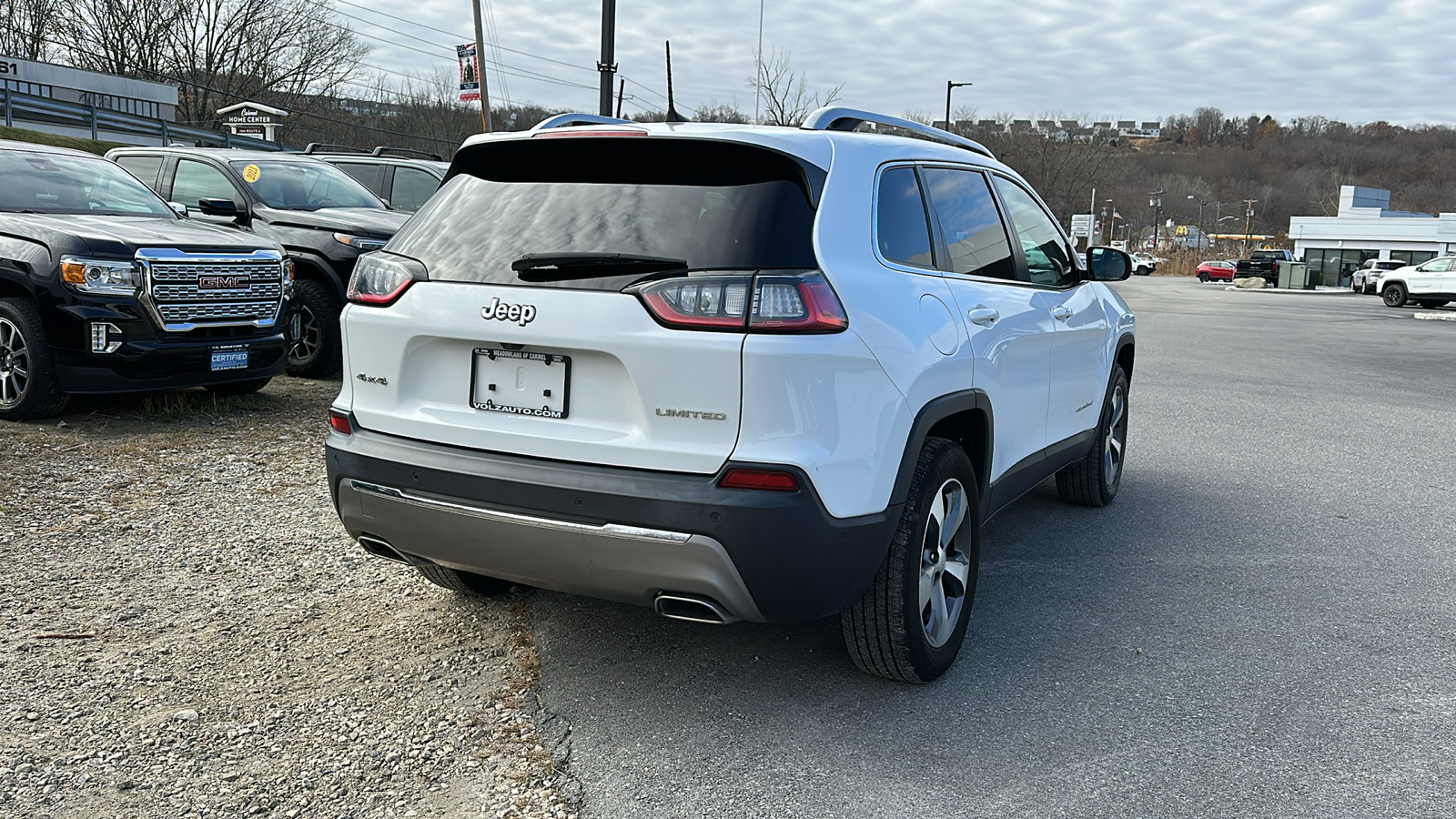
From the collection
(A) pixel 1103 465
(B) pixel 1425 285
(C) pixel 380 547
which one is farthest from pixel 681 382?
(B) pixel 1425 285

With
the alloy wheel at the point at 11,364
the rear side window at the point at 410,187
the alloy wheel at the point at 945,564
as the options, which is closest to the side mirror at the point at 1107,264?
the alloy wheel at the point at 945,564

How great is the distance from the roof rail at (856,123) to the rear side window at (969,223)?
19 centimetres

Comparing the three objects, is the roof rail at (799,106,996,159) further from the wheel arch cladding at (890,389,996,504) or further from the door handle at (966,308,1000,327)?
the wheel arch cladding at (890,389,996,504)

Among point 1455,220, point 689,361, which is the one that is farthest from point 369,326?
point 1455,220

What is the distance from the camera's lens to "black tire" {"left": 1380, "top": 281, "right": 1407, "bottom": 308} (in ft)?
125

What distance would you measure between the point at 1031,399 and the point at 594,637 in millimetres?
1971

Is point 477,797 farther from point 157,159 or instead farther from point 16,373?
point 157,159

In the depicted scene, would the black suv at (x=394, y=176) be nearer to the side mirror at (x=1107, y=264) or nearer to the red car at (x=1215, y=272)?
the side mirror at (x=1107, y=264)

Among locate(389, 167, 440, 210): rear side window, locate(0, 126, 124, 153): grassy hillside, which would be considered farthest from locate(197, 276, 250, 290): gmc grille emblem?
locate(0, 126, 124, 153): grassy hillside

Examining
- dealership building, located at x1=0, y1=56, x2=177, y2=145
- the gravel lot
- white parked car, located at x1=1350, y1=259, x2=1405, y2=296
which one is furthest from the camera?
white parked car, located at x1=1350, y1=259, x2=1405, y2=296

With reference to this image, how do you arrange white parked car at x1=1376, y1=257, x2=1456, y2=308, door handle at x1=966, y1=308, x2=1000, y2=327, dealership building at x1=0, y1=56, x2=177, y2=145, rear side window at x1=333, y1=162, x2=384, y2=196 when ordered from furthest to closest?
dealership building at x1=0, y1=56, x2=177, y2=145 → white parked car at x1=1376, y1=257, x2=1456, y2=308 → rear side window at x1=333, y1=162, x2=384, y2=196 → door handle at x1=966, y1=308, x2=1000, y2=327

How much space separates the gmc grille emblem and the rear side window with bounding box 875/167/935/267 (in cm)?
544

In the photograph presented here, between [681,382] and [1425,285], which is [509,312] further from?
[1425,285]

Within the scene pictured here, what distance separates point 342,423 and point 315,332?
645 cm
